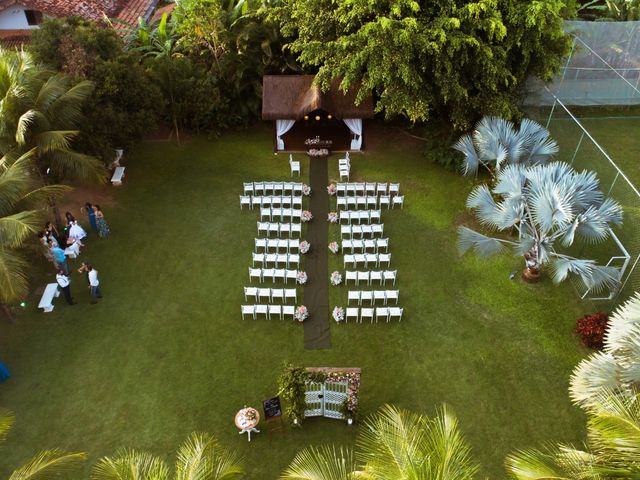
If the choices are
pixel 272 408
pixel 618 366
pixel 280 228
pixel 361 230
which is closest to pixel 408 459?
pixel 618 366

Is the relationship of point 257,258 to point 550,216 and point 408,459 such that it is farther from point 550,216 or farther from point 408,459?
point 408,459

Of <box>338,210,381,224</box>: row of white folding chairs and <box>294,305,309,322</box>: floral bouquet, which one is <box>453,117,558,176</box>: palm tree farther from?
<box>294,305,309,322</box>: floral bouquet

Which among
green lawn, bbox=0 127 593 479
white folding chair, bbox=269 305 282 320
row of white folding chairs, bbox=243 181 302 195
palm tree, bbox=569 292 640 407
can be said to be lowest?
green lawn, bbox=0 127 593 479

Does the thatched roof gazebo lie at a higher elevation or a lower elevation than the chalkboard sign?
higher

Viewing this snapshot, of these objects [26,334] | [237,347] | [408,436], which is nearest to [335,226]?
[237,347]

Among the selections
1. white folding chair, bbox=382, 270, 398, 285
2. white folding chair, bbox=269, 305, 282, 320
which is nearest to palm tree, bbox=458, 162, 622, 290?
white folding chair, bbox=382, 270, 398, 285

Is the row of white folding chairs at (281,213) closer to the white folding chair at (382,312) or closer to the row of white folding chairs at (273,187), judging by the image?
the row of white folding chairs at (273,187)

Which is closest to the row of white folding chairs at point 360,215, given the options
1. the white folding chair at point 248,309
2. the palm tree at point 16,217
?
the white folding chair at point 248,309
